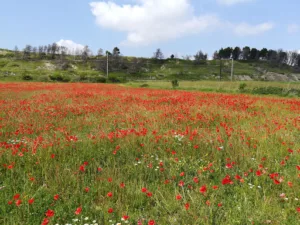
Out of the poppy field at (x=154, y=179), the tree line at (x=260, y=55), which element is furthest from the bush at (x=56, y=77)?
the tree line at (x=260, y=55)

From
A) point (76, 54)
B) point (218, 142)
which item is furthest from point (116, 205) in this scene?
point (76, 54)

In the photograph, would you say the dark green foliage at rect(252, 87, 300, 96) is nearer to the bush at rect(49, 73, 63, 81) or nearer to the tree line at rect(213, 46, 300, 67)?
the bush at rect(49, 73, 63, 81)

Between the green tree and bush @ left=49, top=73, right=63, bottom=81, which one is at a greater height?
the green tree

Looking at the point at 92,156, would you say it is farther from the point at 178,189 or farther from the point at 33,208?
the point at 178,189

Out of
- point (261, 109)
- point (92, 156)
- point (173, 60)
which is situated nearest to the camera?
point (92, 156)

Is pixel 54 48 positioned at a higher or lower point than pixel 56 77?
higher

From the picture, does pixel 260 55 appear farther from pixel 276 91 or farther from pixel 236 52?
pixel 276 91

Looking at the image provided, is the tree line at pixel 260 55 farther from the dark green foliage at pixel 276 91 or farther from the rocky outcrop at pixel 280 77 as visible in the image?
the dark green foliage at pixel 276 91

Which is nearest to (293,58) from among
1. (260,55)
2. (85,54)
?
(260,55)

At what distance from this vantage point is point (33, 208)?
113 inches

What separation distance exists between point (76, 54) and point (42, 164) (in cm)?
15589

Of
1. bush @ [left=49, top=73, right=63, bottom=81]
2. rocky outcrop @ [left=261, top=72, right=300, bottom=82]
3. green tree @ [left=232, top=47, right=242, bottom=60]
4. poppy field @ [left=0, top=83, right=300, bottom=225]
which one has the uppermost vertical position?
green tree @ [left=232, top=47, right=242, bottom=60]

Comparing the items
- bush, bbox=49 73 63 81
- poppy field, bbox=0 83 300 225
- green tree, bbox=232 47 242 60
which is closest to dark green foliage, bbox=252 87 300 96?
poppy field, bbox=0 83 300 225

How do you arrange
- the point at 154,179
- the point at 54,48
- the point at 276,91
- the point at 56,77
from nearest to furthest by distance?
the point at 154,179 < the point at 276,91 < the point at 56,77 < the point at 54,48
